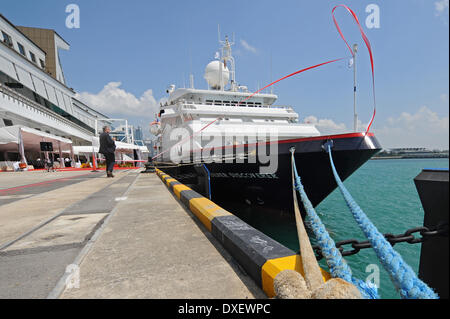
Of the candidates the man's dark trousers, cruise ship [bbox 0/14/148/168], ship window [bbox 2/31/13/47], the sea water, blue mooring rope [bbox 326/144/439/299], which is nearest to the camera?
blue mooring rope [bbox 326/144/439/299]

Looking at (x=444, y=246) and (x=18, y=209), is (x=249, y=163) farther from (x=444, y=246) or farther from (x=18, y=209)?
(x=18, y=209)

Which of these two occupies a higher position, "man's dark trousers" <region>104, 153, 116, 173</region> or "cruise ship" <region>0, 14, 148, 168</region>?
"cruise ship" <region>0, 14, 148, 168</region>

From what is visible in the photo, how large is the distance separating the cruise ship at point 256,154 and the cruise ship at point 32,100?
13.8 metres

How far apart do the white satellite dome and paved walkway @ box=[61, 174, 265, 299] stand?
37.9 feet

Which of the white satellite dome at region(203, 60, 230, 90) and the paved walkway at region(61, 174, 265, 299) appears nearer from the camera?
the paved walkway at region(61, 174, 265, 299)

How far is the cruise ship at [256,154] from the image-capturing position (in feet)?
A: 12.1

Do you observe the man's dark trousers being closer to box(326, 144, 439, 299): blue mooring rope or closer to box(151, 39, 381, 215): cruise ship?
box(151, 39, 381, 215): cruise ship

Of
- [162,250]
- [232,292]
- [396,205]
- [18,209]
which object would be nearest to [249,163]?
[162,250]

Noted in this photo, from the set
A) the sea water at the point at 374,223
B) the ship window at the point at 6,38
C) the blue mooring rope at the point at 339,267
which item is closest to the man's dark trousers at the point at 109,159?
the sea water at the point at 374,223

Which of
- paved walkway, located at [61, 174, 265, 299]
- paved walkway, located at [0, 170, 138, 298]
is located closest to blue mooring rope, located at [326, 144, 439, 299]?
paved walkway, located at [61, 174, 265, 299]

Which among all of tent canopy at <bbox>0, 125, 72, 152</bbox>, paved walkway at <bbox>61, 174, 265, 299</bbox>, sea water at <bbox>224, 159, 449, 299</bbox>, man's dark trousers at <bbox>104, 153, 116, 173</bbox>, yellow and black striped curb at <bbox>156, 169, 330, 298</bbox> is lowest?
sea water at <bbox>224, 159, 449, 299</bbox>

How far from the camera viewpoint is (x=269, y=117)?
900 cm

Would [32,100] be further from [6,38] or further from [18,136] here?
[18,136]

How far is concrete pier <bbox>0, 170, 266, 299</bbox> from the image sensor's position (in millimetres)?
1239
